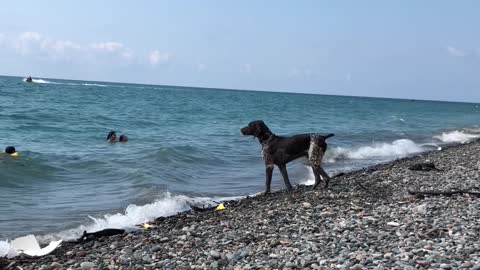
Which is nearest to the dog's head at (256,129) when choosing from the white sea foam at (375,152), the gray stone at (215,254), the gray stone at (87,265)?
the gray stone at (215,254)

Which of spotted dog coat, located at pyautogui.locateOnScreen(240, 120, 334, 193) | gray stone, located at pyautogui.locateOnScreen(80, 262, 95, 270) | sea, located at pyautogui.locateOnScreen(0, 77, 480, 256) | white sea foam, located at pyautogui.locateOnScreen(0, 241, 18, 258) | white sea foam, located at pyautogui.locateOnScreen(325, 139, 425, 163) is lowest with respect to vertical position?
sea, located at pyautogui.locateOnScreen(0, 77, 480, 256)

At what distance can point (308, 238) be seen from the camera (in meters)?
6.70

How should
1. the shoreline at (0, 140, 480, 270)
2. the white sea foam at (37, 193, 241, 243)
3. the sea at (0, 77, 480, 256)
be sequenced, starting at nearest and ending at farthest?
the shoreline at (0, 140, 480, 270), the white sea foam at (37, 193, 241, 243), the sea at (0, 77, 480, 256)

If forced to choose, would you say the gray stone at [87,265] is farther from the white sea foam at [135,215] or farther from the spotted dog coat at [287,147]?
the spotted dog coat at [287,147]

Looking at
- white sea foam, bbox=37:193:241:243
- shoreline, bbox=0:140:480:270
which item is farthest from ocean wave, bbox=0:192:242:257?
shoreline, bbox=0:140:480:270

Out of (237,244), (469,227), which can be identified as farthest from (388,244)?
(237,244)

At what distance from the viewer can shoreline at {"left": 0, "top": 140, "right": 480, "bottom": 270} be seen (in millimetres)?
5711

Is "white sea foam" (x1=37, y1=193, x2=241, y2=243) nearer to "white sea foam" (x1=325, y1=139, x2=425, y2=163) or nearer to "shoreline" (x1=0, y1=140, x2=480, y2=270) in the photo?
"shoreline" (x1=0, y1=140, x2=480, y2=270)

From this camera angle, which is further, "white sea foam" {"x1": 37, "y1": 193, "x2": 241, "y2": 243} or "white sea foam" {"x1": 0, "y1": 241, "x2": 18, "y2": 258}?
"white sea foam" {"x1": 37, "y1": 193, "x2": 241, "y2": 243}

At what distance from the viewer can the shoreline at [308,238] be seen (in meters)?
5.71

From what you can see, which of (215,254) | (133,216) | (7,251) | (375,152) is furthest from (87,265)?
(375,152)

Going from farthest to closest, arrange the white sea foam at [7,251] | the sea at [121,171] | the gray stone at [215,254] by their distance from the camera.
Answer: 1. the sea at [121,171]
2. the white sea foam at [7,251]
3. the gray stone at [215,254]

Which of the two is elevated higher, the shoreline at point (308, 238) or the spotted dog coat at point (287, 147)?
the spotted dog coat at point (287, 147)

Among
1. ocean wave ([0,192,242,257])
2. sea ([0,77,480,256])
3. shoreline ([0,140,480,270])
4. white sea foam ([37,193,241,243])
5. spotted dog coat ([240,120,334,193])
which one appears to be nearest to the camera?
shoreline ([0,140,480,270])
